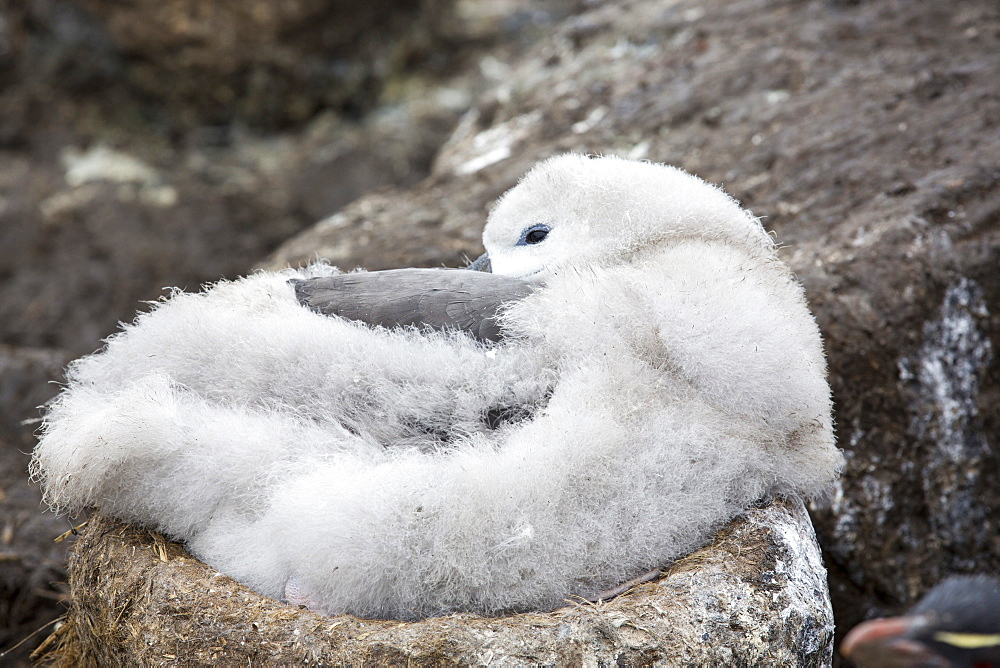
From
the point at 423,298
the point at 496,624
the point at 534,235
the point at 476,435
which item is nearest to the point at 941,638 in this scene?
the point at 496,624

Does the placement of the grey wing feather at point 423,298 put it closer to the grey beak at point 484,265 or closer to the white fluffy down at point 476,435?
the white fluffy down at point 476,435

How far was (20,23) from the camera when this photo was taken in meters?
5.45

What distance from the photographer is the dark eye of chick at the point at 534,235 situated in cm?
196

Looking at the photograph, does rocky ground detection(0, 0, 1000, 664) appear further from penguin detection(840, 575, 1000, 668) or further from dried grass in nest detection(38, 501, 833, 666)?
penguin detection(840, 575, 1000, 668)

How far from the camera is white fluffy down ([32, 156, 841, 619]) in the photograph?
1521 mm

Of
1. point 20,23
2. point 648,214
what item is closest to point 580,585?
point 648,214

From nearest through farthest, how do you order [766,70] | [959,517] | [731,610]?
1. [731,610]
2. [959,517]
3. [766,70]

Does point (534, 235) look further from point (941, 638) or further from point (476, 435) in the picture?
point (941, 638)

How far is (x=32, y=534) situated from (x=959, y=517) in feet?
8.53

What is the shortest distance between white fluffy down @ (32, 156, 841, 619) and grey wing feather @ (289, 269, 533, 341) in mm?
38

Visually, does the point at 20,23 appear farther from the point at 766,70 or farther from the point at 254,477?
the point at 254,477

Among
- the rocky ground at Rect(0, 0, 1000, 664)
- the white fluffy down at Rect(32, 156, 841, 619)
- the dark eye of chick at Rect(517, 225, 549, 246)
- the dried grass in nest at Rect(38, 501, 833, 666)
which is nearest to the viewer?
the dried grass in nest at Rect(38, 501, 833, 666)

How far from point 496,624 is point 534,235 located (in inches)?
33.0

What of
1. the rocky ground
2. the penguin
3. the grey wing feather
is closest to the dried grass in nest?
the penguin
